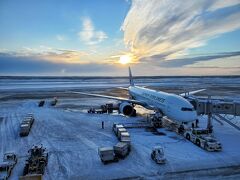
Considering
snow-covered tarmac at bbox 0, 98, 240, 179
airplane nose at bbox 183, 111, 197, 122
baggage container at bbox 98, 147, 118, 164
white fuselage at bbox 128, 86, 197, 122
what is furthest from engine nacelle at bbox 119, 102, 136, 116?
baggage container at bbox 98, 147, 118, 164

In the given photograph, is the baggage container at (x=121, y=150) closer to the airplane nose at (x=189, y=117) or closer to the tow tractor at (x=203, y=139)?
the tow tractor at (x=203, y=139)

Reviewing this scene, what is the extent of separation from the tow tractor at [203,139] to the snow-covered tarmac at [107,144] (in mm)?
523

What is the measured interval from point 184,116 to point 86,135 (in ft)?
33.5

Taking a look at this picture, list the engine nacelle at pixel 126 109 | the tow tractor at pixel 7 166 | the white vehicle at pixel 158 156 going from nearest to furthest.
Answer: the tow tractor at pixel 7 166 < the white vehicle at pixel 158 156 < the engine nacelle at pixel 126 109

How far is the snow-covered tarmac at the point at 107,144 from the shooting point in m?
16.6

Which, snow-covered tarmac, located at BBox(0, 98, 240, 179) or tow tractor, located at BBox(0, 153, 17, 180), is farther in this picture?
snow-covered tarmac, located at BBox(0, 98, 240, 179)

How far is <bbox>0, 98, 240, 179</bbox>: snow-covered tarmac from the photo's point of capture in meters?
16.6

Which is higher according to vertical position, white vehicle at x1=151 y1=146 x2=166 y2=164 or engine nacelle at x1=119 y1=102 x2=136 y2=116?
engine nacelle at x1=119 y1=102 x2=136 y2=116

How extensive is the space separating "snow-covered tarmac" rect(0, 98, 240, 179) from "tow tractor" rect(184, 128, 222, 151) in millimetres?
523

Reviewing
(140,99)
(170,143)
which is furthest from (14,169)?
(140,99)

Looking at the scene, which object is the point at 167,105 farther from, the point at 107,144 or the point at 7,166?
the point at 7,166

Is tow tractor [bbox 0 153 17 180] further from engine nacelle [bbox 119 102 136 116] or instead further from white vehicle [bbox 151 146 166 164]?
engine nacelle [bbox 119 102 136 116]

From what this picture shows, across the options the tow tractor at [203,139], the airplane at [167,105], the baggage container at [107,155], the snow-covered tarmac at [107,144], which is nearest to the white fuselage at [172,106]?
the airplane at [167,105]

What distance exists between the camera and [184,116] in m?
26.2
